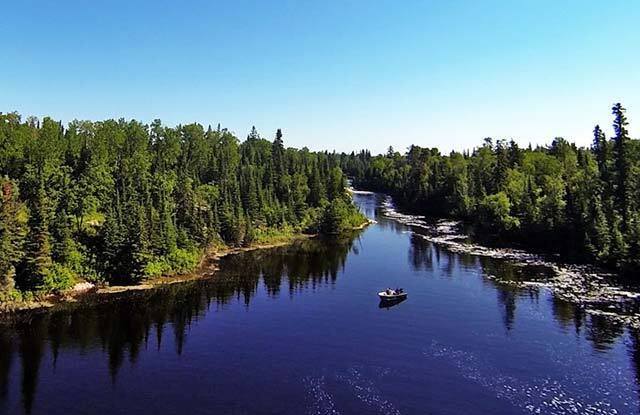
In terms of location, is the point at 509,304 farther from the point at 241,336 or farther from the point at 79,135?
the point at 79,135

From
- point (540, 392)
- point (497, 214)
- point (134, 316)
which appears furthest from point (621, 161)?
point (134, 316)

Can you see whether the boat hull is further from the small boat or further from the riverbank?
the riverbank

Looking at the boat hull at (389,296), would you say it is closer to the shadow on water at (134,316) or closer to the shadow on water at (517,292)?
the shadow on water at (517,292)

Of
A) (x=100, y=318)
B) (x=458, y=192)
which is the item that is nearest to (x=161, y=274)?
(x=100, y=318)

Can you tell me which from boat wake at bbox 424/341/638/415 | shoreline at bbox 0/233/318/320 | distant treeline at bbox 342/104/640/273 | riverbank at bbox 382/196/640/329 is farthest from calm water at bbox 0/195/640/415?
distant treeline at bbox 342/104/640/273

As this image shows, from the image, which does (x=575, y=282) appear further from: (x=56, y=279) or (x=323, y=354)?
(x=56, y=279)

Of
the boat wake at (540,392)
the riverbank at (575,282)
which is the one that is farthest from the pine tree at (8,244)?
the riverbank at (575,282)
